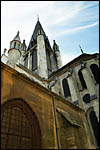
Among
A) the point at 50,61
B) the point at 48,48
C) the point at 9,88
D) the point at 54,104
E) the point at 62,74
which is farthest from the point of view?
the point at 48,48

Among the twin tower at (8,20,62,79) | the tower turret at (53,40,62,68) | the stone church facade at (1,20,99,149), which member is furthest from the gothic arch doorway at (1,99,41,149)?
the tower turret at (53,40,62,68)

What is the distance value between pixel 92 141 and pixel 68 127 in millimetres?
4881

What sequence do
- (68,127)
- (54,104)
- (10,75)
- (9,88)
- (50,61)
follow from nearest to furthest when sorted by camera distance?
(9,88)
(10,75)
(68,127)
(54,104)
(50,61)

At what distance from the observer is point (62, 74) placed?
15.2 metres

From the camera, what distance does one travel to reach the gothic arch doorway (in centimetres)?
420

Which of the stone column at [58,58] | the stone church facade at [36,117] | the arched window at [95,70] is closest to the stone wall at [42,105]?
the stone church facade at [36,117]

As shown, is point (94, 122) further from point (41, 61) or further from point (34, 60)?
point (34, 60)

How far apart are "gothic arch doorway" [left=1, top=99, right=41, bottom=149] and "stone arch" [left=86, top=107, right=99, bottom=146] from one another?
6.90 m

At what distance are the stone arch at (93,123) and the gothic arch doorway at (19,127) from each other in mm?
6904

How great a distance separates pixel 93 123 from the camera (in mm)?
10125

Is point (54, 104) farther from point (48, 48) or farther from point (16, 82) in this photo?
point (48, 48)

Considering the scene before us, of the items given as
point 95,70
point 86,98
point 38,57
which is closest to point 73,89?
point 86,98

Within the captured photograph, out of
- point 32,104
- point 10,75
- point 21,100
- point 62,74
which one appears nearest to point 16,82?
point 10,75

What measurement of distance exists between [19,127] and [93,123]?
26.2 feet
